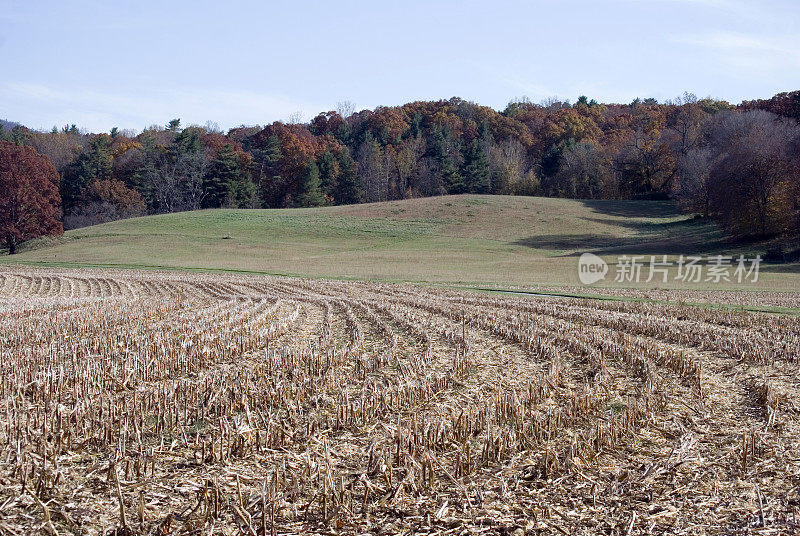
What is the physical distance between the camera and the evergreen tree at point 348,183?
9550 centimetres

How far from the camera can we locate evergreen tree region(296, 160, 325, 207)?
293 ft

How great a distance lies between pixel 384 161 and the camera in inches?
4109

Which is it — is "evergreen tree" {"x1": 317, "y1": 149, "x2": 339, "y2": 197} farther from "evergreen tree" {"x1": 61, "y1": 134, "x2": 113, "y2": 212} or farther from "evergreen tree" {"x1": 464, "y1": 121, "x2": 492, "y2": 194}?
"evergreen tree" {"x1": 61, "y1": 134, "x2": 113, "y2": 212}

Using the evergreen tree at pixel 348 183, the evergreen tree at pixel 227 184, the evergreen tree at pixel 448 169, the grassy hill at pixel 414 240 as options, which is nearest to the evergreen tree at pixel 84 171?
the evergreen tree at pixel 227 184

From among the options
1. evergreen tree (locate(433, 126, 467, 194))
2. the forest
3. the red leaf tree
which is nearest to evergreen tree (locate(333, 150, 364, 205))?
the forest

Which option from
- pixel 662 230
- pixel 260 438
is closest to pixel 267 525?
pixel 260 438

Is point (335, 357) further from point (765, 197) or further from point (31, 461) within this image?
point (765, 197)

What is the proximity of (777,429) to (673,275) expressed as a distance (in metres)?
31.4

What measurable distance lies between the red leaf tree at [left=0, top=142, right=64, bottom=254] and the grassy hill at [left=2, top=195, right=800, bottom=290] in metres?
1.70

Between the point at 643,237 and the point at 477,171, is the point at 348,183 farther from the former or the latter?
the point at 643,237

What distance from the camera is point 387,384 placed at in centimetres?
874

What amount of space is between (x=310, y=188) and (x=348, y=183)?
8266mm

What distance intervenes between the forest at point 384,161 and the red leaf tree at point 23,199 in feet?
0.39

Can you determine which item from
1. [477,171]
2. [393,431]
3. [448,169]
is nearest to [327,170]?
[448,169]
